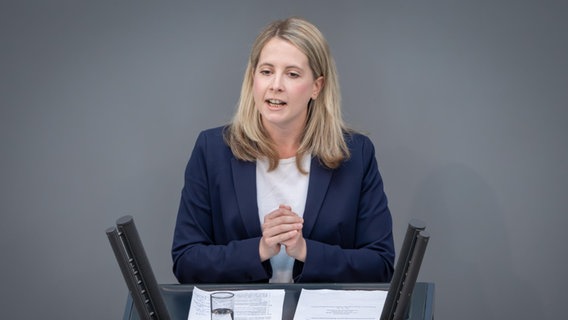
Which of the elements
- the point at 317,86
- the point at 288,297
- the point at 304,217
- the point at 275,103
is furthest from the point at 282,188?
the point at 288,297

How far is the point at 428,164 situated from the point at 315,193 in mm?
851

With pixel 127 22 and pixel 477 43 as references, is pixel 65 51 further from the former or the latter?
pixel 477 43

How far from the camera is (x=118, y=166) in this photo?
13.1 ft

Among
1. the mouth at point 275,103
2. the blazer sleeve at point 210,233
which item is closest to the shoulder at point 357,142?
the mouth at point 275,103

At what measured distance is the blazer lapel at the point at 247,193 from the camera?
329 centimetres

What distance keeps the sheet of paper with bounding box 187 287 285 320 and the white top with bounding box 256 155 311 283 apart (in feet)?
1.78

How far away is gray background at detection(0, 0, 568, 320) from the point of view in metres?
3.92

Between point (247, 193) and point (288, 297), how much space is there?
2.16 ft

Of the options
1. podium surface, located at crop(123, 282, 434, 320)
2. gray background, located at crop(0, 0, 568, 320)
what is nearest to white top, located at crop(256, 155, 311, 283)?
podium surface, located at crop(123, 282, 434, 320)

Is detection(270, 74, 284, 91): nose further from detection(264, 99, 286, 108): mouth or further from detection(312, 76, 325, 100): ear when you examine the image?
detection(312, 76, 325, 100): ear

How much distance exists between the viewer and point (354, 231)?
340cm

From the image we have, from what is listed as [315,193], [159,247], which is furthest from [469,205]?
[159,247]

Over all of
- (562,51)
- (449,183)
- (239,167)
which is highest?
(562,51)

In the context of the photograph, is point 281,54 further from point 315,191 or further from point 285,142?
point 315,191
